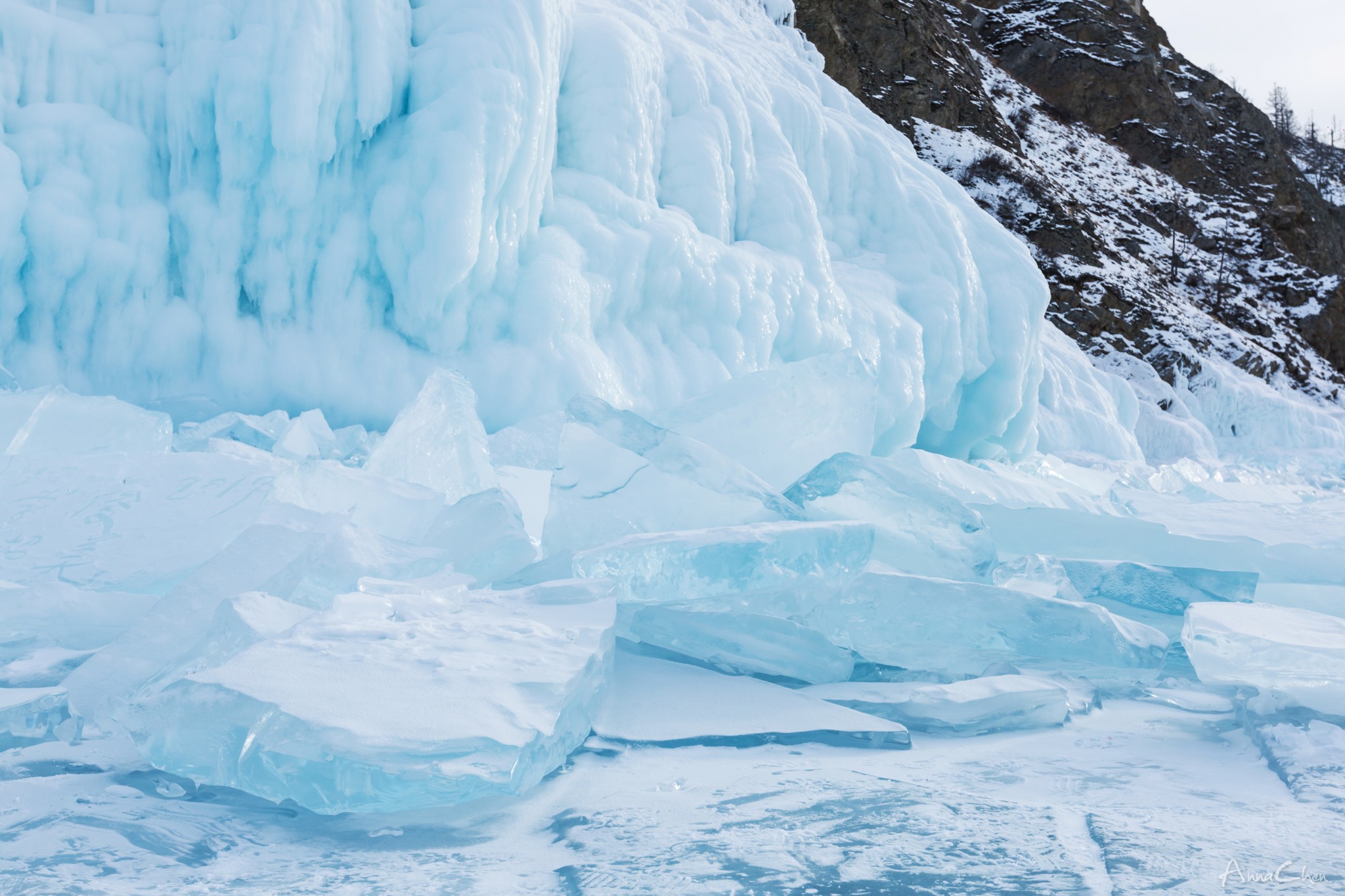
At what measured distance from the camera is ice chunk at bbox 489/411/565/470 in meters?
3.69

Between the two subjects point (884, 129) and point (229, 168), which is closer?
point (229, 168)

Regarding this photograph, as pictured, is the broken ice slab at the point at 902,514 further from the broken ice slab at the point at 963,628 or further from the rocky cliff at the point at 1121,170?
the rocky cliff at the point at 1121,170

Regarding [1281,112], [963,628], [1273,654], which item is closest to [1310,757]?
[1273,654]

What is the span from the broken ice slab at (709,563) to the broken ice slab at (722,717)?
0.16 m

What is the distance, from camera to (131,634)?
1591 millimetres

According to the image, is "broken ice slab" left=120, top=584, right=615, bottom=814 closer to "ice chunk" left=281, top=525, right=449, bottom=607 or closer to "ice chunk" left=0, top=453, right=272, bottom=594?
"ice chunk" left=281, top=525, right=449, bottom=607

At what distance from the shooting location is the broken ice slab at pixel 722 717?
1.54 meters

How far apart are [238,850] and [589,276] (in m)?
4.11

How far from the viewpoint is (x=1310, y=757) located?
4.99 feet

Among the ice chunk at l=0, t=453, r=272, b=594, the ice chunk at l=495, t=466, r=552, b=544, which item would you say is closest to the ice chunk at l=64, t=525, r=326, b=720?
the ice chunk at l=0, t=453, r=272, b=594

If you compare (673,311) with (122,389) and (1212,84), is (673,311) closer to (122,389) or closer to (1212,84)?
(122,389)

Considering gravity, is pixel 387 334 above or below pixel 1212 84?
below

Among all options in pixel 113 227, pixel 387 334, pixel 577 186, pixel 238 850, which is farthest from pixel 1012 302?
pixel 238 850

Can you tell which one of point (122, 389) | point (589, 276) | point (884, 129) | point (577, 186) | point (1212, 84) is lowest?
point (122, 389)
